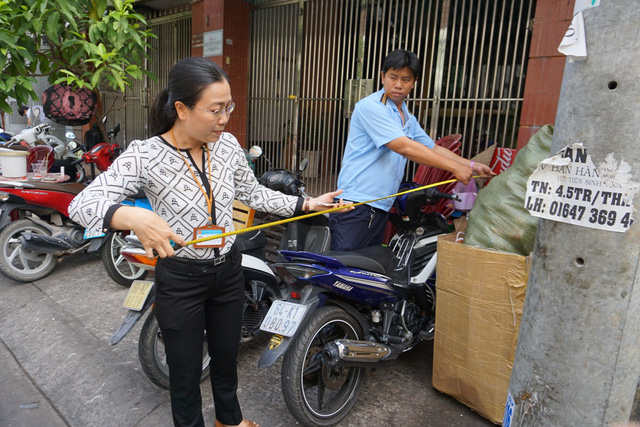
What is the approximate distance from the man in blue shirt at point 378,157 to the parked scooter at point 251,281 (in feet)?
0.70

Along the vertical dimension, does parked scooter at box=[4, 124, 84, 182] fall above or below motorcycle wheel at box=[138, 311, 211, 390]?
above

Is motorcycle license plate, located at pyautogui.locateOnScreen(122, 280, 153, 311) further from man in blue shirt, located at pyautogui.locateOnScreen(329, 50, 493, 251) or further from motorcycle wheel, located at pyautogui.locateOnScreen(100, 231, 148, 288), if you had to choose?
motorcycle wheel, located at pyautogui.locateOnScreen(100, 231, 148, 288)

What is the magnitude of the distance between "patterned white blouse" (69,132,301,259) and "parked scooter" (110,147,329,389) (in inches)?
36.8

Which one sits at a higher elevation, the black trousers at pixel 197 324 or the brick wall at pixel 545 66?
the brick wall at pixel 545 66

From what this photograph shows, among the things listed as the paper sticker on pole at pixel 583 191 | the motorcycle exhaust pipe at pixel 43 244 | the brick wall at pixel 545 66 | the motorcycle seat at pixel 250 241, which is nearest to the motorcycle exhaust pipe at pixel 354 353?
the motorcycle seat at pixel 250 241

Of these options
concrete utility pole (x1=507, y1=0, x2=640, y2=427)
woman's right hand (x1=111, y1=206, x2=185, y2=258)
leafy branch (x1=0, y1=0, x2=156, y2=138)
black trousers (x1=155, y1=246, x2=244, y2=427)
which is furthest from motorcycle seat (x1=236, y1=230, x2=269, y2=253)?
leafy branch (x1=0, y1=0, x2=156, y2=138)

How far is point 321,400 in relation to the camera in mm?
2363

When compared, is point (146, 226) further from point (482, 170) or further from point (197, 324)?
point (482, 170)

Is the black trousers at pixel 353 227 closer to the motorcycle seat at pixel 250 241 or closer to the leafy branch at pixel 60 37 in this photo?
the motorcycle seat at pixel 250 241

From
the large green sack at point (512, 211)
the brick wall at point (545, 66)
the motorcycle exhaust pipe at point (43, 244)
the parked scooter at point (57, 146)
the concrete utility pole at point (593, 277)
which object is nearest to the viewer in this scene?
the concrete utility pole at point (593, 277)

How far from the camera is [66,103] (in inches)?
195

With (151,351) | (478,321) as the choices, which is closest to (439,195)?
(478,321)

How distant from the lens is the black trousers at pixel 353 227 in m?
2.73

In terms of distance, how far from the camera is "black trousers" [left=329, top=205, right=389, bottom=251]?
108 inches
